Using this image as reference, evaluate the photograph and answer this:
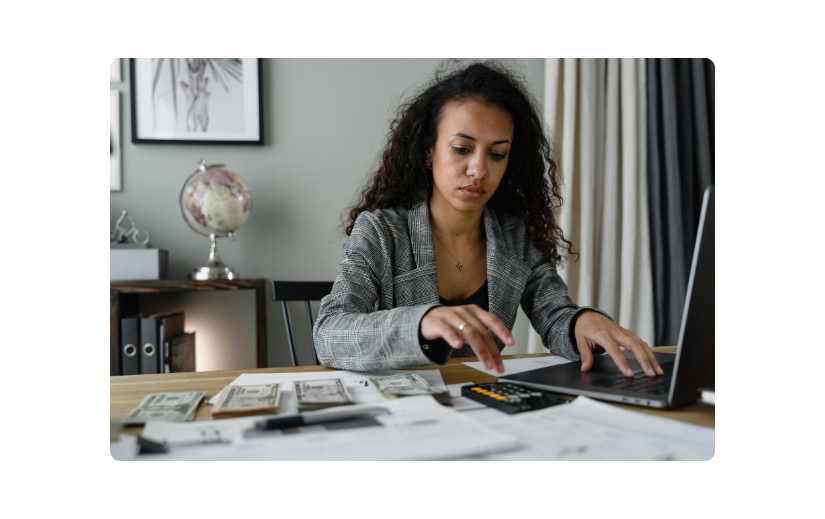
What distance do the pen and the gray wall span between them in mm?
1687

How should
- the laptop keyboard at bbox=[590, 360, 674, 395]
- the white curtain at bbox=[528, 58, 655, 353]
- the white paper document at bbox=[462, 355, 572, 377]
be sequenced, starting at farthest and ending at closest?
1. the white curtain at bbox=[528, 58, 655, 353]
2. the white paper document at bbox=[462, 355, 572, 377]
3. the laptop keyboard at bbox=[590, 360, 674, 395]

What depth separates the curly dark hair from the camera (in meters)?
1.28

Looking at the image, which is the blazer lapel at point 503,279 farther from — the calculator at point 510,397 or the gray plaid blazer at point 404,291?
the calculator at point 510,397

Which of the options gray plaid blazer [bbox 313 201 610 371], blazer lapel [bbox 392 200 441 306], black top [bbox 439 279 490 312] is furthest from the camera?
black top [bbox 439 279 490 312]

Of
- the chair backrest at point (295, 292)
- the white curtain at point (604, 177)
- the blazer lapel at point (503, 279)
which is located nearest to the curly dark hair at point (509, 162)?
the blazer lapel at point (503, 279)

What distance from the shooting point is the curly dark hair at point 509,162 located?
1275 millimetres

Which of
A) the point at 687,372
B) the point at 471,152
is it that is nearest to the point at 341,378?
the point at 687,372

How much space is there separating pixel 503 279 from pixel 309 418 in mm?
753

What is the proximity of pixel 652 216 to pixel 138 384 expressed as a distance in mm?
2253

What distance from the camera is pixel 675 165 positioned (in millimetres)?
2334

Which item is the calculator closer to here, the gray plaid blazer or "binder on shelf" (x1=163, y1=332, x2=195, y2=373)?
the gray plaid blazer

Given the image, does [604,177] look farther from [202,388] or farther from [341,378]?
[202,388]

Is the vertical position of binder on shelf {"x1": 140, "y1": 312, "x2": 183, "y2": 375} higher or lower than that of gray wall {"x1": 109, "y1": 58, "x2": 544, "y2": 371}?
lower

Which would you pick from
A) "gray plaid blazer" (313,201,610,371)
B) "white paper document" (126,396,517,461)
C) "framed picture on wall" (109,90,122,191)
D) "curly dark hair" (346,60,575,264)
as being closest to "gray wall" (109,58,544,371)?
"framed picture on wall" (109,90,122,191)
